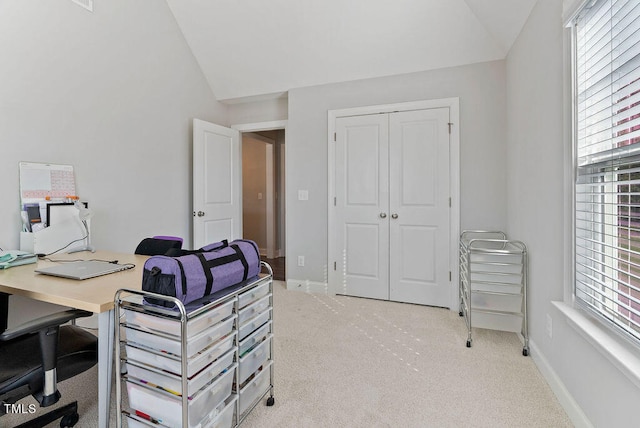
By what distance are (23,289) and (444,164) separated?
3184 millimetres

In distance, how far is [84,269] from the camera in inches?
66.4

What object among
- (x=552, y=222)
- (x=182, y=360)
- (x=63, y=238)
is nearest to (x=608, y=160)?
(x=552, y=222)

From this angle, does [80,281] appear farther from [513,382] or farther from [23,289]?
[513,382]

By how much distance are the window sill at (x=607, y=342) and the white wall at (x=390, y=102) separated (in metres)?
1.65

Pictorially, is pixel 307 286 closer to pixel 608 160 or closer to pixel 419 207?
pixel 419 207

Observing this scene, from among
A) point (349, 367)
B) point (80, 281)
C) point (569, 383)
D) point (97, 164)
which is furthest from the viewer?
point (97, 164)

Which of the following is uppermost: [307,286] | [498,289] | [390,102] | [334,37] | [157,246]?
[334,37]

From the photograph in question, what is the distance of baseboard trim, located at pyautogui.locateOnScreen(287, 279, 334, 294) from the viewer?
3754 mm

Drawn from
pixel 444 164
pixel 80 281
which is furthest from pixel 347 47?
pixel 80 281

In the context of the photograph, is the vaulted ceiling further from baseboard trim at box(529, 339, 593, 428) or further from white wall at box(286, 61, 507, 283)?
baseboard trim at box(529, 339, 593, 428)

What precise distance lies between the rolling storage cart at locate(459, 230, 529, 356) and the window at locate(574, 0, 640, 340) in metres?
0.75

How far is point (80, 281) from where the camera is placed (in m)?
1.51

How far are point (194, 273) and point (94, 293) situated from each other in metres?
0.47

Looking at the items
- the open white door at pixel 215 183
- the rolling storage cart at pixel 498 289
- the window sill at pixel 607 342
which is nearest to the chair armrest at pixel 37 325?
the window sill at pixel 607 342
